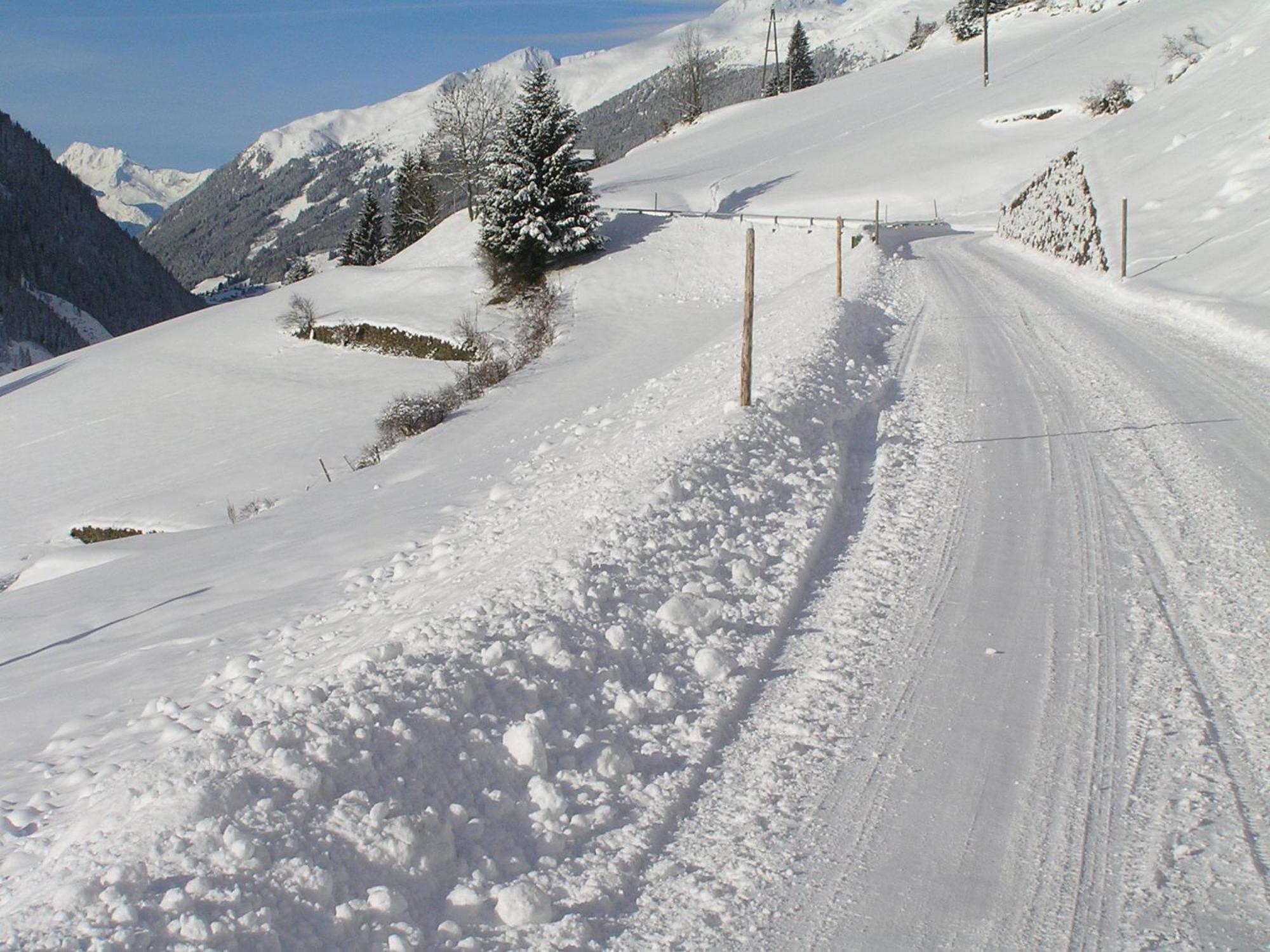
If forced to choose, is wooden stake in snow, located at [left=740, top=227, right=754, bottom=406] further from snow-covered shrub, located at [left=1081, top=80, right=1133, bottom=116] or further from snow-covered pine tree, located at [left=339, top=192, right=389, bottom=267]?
snow-covered shrub, located at [left=1081, top=80, right=1133, bottom=116]

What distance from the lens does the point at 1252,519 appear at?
22.7ft

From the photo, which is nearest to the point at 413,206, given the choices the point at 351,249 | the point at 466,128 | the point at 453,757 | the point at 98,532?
the point at 351,249

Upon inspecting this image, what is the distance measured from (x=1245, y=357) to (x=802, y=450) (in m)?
7.54

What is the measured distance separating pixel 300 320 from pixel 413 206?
23214 millimetres

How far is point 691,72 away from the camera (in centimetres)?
7894

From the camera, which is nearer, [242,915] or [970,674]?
[242,915]

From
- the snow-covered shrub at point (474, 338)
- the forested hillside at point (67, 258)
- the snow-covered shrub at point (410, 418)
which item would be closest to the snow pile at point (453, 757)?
the snow-covered shrub at point (410, 418)

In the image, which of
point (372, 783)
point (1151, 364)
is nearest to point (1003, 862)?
point (372, 783)

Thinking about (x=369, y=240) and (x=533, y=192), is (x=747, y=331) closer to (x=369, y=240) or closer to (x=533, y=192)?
(x=533, y=192)

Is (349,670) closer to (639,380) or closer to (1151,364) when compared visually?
(1151,364)

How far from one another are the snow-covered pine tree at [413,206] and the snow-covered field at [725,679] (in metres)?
44.9

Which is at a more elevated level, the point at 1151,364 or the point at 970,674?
the point at 1151,364

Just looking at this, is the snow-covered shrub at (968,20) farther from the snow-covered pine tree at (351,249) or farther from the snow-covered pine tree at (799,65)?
the snow-covered pine tree at (351,249)

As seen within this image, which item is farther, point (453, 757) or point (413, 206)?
point (413, 206)
